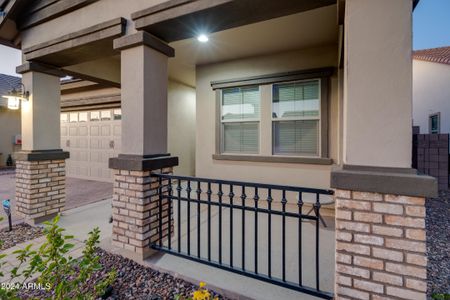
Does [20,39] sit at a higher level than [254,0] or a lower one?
higher

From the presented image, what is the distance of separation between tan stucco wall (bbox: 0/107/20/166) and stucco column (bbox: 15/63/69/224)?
32.9 ft

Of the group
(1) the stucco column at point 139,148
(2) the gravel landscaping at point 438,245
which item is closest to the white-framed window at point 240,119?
(1) the stucco column at point 139,148

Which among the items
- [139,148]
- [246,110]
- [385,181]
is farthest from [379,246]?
[246,110]

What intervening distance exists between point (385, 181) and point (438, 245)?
225 cm

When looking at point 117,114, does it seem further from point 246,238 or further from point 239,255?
point 239,255

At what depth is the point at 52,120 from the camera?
12.8 ft

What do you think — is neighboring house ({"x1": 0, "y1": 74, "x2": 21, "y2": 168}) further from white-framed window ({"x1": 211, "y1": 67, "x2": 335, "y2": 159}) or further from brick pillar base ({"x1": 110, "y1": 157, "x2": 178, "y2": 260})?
brick pillar base ({"x1": 110, "y1": 157, "x2": 178, "y2": 260})

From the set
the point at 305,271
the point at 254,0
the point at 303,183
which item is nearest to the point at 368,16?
the point at 254,0

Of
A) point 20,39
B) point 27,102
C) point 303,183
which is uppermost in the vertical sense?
point 20,39

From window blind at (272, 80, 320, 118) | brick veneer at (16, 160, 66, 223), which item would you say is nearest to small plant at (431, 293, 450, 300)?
window blind at (272, 80, 320, 118)

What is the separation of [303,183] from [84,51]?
161 inches

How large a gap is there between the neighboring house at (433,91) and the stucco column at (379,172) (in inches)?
455

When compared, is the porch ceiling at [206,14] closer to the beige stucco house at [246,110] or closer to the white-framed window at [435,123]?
the beige stucco house at [246,110]

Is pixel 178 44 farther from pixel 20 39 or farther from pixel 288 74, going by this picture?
pixel 20 39
